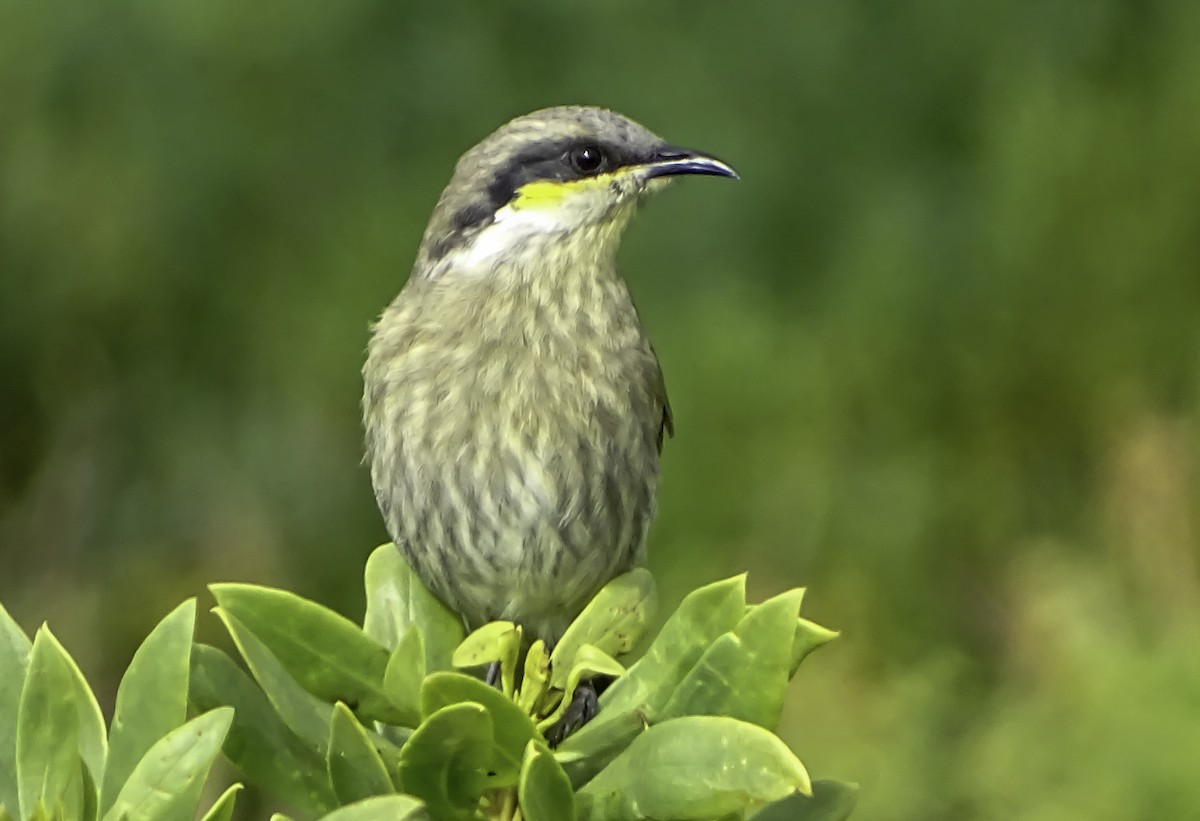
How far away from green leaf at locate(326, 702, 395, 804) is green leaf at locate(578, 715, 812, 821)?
25 cm

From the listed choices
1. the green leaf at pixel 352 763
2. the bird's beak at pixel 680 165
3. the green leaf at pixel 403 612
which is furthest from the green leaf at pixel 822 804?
the bird's beak at pixel 680 165

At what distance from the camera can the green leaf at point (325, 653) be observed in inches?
81.4

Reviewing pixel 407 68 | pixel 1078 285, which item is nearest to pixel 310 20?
pixel 407 68

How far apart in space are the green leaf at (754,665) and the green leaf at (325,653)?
0.43 meters

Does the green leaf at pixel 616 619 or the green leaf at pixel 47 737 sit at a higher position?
the green leaf at pixel 47 737

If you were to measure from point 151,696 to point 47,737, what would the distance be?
124 millimetres

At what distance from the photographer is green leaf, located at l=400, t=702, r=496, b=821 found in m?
1.80

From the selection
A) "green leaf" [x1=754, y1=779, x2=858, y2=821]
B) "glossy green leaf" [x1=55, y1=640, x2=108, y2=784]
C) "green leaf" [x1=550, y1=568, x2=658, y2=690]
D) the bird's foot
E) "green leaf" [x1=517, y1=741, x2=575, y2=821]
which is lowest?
the bird's foot

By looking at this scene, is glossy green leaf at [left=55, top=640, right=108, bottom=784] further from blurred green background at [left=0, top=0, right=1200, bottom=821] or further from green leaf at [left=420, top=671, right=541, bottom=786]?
blurred green background at [left=0, top=0, right=1200, bottom=821]

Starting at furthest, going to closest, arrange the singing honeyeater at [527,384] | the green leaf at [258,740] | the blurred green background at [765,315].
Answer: the blurred green background at [765,315] < the singing honeyeater at [527,384] < the green leaf at [258,740]

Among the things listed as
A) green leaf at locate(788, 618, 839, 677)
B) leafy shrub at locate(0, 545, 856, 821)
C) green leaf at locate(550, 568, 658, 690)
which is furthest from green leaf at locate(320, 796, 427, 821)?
green leaf at locate(550, 568, 658, 690)

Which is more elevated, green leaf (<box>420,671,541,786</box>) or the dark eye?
the dark eye

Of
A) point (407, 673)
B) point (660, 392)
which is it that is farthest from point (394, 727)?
point (660, 392)

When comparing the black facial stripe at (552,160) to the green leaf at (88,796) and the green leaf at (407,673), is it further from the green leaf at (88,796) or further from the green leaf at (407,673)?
the green leaf at (88,796)
